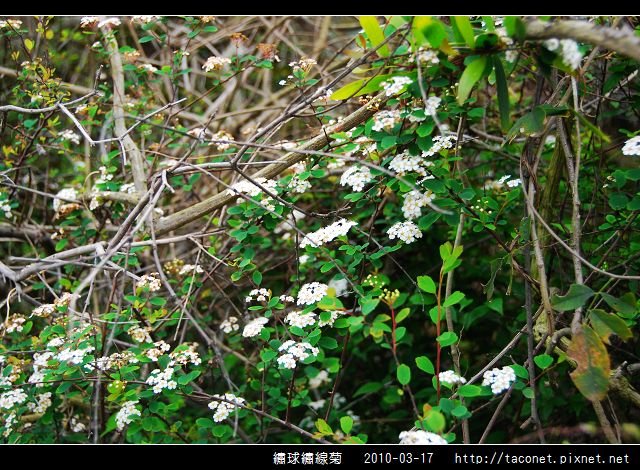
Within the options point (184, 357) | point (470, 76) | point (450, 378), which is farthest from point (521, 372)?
point (184, 357)

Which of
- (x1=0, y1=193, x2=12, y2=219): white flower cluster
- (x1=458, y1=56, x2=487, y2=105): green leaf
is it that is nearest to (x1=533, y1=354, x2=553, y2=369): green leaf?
(x1=458, y1=56, x2=487, y2=105): green leaf

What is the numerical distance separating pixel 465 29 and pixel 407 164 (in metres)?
0.33

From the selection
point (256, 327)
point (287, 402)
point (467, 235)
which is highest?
point (467, 235)

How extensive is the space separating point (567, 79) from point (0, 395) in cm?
173

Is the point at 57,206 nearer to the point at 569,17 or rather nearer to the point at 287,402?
the point at 287,402

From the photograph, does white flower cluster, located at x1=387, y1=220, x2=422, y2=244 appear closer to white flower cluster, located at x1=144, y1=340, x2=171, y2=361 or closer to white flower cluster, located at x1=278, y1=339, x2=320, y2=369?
white flower cluster, located at x1=278, y1=339, x2=320, y2=369

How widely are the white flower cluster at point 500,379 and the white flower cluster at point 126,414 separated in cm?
88

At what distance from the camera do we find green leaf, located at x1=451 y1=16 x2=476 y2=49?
1147mm

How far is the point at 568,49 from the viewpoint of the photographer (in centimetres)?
108

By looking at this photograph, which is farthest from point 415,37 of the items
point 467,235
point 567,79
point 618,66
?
point 467,235

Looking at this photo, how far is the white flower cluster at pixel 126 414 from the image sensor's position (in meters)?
1.46

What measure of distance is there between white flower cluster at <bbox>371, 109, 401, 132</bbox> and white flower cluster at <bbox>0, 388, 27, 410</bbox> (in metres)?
1.18
